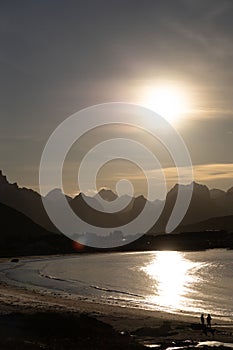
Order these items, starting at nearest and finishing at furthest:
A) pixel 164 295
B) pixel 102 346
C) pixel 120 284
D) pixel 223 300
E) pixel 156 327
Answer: pixel 102 346 < pixel 156 327 < pixel 223 300 < pixel 164 295 < pixel 120 284

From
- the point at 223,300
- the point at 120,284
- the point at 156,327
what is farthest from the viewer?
the point at 120,284

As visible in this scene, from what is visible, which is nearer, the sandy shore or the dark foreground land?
the dark foreground land

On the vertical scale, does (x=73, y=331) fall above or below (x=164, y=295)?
below

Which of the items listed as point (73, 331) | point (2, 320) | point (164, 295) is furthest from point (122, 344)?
point (164, 295)

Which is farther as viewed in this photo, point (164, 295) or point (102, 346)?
point (164, 295)

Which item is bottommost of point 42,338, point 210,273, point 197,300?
point 42,338

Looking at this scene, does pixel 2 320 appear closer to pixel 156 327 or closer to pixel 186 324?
pixel 156 327

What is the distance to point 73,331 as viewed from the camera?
33.0 m

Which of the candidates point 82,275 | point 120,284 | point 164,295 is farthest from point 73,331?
point 82,275

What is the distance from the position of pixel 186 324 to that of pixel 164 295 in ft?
104

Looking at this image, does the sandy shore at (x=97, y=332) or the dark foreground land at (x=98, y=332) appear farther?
the sandy shore at (x=97, y=332)

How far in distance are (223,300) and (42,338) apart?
133 feet

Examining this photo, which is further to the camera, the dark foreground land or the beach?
the beach

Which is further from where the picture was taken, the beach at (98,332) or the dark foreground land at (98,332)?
the beach at (98,332)
